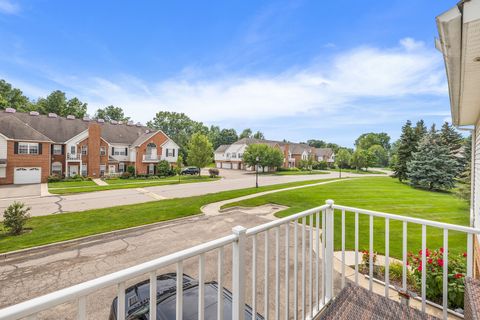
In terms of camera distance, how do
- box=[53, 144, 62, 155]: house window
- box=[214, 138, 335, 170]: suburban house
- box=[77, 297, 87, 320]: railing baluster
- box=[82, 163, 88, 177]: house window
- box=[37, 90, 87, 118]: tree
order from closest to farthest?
box=[77, 297, 87, 320]: railing baluster < box=[53, 144, 62, 155]: house window < box=[82, 163, 88, 177]: house window < box=[37, 90, 87, 118]: tree < box=[214, 138, 335, 170]: suburban house

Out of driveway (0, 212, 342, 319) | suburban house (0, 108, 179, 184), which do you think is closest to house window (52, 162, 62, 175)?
suburban house (0, 108, 179, 184)

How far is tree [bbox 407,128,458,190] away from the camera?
23125 millimetres

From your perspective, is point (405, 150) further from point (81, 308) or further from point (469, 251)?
point (81, 308)

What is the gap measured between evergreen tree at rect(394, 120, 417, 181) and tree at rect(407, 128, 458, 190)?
3.68 metres

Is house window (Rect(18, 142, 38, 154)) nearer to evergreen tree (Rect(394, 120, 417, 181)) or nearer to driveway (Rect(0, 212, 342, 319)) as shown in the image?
driveway (Rect(0, 212, 342, 319))

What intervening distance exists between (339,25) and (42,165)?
2824 cm

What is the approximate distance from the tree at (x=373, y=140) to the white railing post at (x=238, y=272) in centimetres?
8757

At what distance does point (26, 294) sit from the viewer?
4.70 metres

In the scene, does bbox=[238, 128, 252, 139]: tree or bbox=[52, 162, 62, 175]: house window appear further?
bbox=[238, 128, 252, 139]: tree

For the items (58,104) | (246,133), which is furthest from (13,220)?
(246,133)

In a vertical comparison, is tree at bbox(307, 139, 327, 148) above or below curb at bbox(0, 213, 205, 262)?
above

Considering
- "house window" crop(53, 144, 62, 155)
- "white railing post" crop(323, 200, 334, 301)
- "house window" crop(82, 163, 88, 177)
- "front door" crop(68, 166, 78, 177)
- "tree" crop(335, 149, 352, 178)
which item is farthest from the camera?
"tree" crop(335, 149, 352, 178)

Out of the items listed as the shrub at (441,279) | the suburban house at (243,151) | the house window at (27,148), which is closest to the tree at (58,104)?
the house window at (27,148)

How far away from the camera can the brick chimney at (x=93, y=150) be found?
26.5 metres
